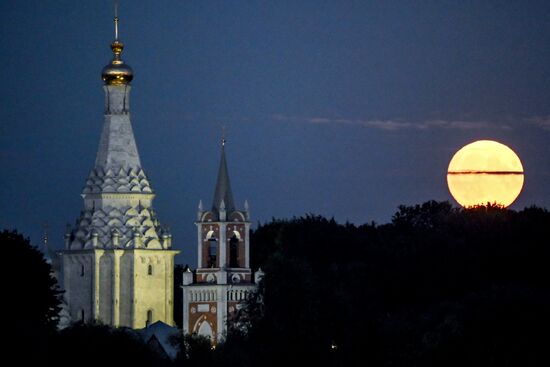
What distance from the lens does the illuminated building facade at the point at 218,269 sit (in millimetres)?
121750

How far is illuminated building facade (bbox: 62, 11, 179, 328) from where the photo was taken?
404 ft

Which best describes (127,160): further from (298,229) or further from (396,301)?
(396,301)

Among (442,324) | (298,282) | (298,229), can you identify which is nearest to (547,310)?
(442,324)

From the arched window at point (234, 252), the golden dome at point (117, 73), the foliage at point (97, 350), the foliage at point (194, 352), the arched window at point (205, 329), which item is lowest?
the foliage at point (97, 350)

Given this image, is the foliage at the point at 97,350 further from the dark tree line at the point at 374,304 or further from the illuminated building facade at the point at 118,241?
the illuminated building facade at the point at 118,241

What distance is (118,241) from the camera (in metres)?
123

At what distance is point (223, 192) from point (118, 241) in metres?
5.36

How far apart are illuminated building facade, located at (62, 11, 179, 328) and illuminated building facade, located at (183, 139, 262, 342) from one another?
2314 mm

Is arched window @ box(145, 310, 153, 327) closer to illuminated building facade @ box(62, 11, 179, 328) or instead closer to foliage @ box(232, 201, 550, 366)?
illuminated building facade @ box(62, 11, 179, 328)

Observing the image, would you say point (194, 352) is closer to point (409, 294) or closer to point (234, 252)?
point (409, 294)

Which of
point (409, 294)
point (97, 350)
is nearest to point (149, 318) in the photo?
point (409, 294)

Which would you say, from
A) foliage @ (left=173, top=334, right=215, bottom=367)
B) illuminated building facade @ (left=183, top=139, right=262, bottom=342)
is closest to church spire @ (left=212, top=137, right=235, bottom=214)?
illuminated building facade @ (left=183, top=139, right=262, bottom=342)

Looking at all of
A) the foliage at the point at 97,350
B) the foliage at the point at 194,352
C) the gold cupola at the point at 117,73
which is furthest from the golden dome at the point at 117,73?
the foliage at the point at 97,350

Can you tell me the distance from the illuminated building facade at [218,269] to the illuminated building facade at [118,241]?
231 cm
